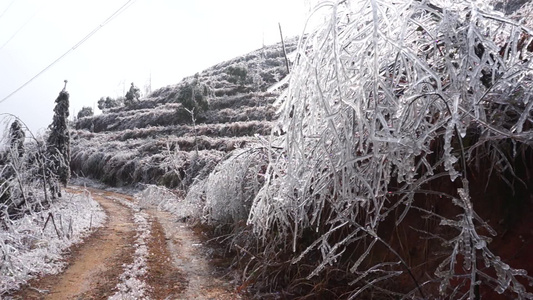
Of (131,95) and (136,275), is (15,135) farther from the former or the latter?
(131,95)

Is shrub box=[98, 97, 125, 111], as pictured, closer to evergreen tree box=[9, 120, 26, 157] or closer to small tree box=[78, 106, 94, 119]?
small tree box=[78, 106, 94, 119]

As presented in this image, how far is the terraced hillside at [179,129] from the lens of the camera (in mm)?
24312

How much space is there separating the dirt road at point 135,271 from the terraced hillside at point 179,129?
10.8 metres

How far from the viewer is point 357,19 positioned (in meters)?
2.35

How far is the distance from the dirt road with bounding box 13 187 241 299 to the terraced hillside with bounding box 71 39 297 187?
424 inches

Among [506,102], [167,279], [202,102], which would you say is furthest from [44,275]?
[202,102]

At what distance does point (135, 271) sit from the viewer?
5.63 metres

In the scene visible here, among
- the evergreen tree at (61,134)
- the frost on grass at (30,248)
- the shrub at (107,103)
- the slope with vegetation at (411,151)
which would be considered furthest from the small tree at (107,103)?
the slope with vegetation at (411,151)

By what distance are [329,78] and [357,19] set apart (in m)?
0.44

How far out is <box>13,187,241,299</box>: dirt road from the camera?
4.68 meters

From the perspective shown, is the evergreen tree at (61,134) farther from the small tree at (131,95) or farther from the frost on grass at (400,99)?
the small tree at (131,95)

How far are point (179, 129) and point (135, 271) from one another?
2978 centimetres

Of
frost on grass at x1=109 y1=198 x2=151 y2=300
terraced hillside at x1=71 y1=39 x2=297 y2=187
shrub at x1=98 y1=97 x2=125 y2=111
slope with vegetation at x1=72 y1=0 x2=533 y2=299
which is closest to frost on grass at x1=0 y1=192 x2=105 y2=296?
frost on grass at x1=109 y1=198 x2=151 y2=300

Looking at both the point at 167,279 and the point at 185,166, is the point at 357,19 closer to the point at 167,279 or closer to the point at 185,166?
the point at 167,279
